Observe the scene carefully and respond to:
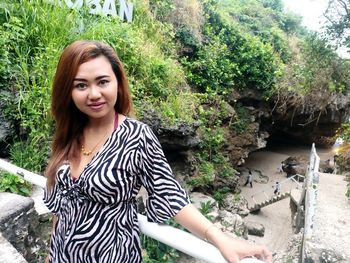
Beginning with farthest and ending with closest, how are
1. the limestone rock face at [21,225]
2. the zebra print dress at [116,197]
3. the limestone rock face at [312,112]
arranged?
the limestone rock face at [312,112], the limestone rock face at [21,225], the zebra print dress at [116,197]

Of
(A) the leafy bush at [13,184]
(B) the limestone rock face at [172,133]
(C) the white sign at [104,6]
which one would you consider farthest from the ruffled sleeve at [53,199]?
(C) the white sign at [104,6]

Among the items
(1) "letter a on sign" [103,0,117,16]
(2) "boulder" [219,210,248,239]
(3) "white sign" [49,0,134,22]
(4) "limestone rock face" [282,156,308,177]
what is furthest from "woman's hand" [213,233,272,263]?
(4) "limestone rock face" [282,156,308,177]

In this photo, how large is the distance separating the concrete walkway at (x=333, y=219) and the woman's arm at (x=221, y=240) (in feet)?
12.9

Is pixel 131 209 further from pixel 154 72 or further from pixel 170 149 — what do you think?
pixel 170 149

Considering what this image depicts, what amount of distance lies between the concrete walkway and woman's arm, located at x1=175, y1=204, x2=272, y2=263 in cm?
393

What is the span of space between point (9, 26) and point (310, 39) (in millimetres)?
8371

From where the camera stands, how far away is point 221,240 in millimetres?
992

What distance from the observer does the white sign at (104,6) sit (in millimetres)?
5652

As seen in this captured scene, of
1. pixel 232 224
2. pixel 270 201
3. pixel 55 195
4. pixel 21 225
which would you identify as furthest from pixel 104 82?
pixel 270 201

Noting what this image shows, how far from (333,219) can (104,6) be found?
586cm

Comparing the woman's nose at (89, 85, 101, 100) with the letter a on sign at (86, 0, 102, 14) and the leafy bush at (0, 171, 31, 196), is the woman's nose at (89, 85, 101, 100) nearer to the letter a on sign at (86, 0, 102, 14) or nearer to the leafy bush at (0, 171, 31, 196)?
the leafy bush at (0, 171, 31, 196)

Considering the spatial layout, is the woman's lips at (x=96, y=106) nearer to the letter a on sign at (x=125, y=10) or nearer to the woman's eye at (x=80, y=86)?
the woman's eye at (x=80, y=86)

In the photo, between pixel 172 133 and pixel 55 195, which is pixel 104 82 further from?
pixel 172 133

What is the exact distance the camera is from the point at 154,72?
636cm
